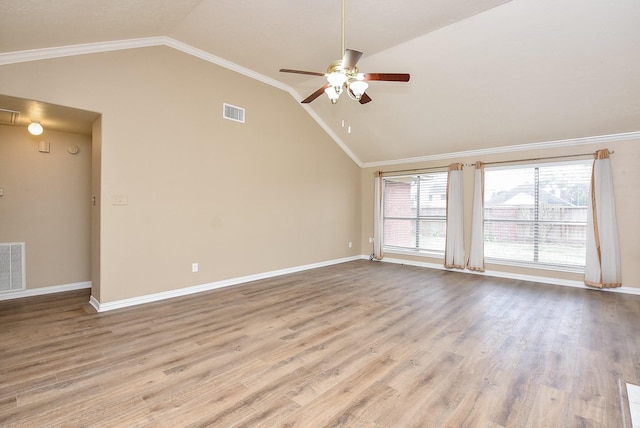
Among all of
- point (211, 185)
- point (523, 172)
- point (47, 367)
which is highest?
point (523, 172)

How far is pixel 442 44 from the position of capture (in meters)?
3.85

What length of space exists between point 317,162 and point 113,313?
175 inches

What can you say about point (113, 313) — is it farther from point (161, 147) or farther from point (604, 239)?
point (604, 239)

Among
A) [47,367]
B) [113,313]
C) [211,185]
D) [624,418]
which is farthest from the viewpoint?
[211,185]

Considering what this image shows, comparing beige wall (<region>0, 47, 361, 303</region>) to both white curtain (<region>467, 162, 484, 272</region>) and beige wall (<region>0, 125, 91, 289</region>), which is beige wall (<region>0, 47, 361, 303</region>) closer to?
beige wall (<region>0, 125, 91, 289</region>)

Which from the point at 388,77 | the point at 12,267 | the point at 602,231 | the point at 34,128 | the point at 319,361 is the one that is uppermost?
the point at 388,77

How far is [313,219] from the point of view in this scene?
20.8 feet

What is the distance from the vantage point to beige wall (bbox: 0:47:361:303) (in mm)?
3621

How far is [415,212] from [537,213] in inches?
92.6

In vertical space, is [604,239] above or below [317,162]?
below

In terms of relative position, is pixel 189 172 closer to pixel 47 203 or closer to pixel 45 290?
pixel 47 203

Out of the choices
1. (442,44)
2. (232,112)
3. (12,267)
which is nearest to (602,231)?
(442,44)

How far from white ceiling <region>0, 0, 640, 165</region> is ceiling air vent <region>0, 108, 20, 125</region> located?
2.96 ft

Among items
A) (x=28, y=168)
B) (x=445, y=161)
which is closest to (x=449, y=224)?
(x=445, y=161)
